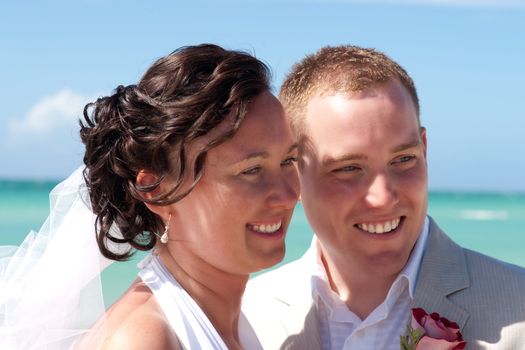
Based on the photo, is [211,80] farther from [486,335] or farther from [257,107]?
[486,335]

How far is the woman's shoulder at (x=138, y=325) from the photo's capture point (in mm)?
3088

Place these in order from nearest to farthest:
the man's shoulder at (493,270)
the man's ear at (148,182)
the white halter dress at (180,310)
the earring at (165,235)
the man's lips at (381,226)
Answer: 1. the white halter dress at (180,310)
2. the man's ear at (148,182)
3. the earring at (165,235)
4. the man's shoulder at (493,270)
5. the man's lips at (381,226)

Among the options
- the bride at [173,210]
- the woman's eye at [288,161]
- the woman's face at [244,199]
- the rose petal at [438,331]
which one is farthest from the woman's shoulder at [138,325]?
the rose petal at [438,331]

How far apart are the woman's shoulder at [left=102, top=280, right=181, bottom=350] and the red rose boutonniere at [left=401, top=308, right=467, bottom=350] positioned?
950 millimetres

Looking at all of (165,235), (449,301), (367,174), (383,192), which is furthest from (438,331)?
(165,235)

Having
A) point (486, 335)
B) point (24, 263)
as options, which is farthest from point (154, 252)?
point (486, 335)

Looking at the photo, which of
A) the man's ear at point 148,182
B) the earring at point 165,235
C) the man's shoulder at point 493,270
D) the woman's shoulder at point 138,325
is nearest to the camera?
the woman's shoulder at point 138,325

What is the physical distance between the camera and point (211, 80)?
11.4 ft

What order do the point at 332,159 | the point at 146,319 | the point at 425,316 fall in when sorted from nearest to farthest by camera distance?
the point at 146,319 → the point at 425,316 → the point at 332,159

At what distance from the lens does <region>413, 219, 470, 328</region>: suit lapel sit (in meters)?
4.12

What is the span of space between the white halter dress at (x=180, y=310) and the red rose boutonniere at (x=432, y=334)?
752mm

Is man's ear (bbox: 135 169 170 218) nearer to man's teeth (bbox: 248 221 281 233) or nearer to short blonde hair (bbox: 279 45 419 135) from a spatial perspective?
man's teeth (bbox: 248 221 281 233)

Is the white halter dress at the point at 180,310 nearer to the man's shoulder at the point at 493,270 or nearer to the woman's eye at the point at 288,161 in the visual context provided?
the woman's eye at the point at 288,161

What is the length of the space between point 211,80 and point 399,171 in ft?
3.84
